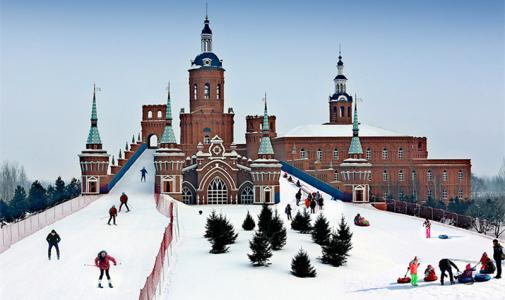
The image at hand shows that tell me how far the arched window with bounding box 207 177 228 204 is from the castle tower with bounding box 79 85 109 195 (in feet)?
26.2

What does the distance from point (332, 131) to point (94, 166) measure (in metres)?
40.1

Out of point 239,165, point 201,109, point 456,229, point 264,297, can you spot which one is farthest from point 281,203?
point 264,297

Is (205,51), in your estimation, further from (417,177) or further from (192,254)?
(192,254)

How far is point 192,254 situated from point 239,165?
29.7 meters

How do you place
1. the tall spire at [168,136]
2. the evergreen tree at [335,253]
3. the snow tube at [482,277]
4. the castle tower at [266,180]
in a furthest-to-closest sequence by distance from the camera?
the tall spire at [168,136] → the castle tower at [266,180] → the evergreen tree at [335,253] → the snow tube at [482,277]

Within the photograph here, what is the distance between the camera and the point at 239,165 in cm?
5859

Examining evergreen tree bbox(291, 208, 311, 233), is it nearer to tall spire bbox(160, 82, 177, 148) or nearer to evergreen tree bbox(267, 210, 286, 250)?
evergreen tree bbox(267, 210, 286, 250)

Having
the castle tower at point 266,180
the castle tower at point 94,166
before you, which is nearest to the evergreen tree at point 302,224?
the castle tower at point 266,180

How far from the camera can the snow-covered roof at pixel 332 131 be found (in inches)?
3558

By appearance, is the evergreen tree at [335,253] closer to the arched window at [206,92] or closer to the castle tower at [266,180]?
the castle tower at [266,180]

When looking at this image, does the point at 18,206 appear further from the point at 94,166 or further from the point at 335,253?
the point at 335,253

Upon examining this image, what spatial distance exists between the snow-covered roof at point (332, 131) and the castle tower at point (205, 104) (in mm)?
16434

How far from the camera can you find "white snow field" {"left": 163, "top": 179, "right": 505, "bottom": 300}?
22.4m

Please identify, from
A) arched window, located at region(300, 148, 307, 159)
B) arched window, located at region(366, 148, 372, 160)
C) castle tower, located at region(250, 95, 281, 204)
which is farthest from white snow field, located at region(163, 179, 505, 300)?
arched window, located at region(366, 148, 372, 160)
